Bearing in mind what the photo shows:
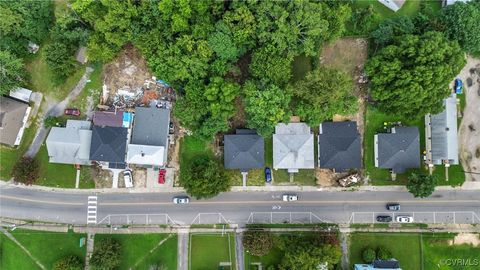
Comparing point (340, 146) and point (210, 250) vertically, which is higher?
point (340, 146)

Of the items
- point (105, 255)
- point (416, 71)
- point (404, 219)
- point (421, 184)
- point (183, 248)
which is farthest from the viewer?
point (183, 248)

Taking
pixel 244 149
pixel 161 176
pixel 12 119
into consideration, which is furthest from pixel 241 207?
pixel 12 119

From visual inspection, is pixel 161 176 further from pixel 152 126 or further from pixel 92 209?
pixel 92 209

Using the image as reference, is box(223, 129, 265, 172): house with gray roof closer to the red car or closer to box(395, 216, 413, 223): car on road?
the red car

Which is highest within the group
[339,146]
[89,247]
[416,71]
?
[416,71]

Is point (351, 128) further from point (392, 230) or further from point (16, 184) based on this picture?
point (16, 184)

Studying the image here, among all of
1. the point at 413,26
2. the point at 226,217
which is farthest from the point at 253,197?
the point at 413,26

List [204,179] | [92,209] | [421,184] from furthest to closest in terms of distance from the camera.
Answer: [92,209], [421,184], [204,179]
